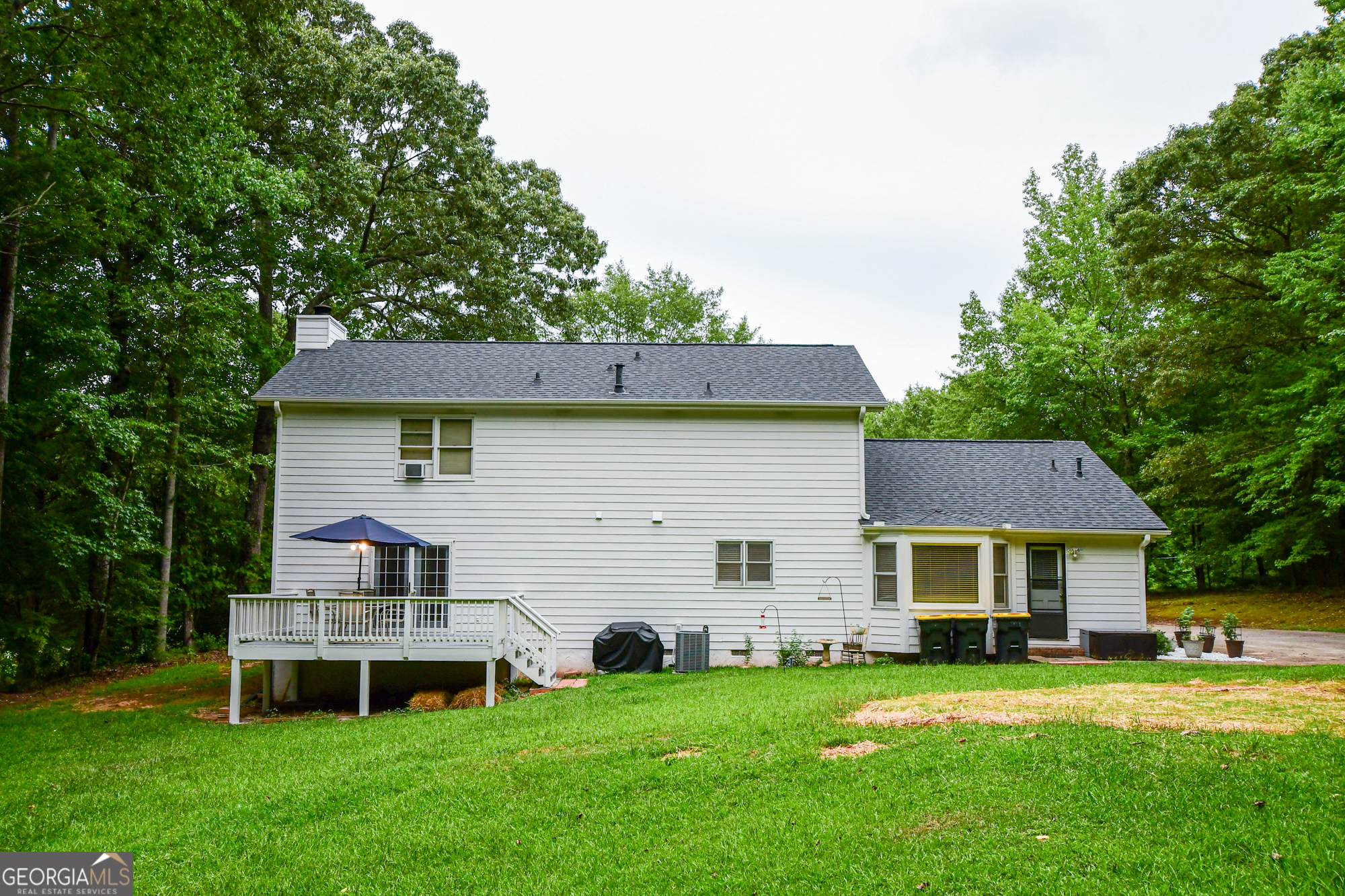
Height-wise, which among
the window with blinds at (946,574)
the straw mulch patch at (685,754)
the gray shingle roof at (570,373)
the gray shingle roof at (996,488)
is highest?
the gray shingle roof at (570,373)

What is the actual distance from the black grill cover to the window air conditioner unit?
0.44 m

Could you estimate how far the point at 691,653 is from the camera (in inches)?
528

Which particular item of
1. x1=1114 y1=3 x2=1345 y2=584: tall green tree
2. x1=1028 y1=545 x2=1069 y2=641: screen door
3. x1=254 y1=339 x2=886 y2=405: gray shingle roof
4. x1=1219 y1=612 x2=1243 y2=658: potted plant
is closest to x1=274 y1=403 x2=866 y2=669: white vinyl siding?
x1=254 y1=339 x2=886 y2=405: gray shingle roof

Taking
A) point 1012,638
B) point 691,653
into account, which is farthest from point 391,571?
point 1012,638

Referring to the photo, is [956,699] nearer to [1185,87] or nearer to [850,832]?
[850,832]

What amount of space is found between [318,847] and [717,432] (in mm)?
10231

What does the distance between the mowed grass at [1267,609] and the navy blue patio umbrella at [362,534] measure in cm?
1709

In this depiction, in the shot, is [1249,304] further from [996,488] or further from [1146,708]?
[1146,708]

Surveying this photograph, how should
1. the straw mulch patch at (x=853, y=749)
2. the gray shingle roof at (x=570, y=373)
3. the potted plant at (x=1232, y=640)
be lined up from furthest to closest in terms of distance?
the gray shingle roof at (x=570, y=373), the potted plant at (x=1232, y=640), the straw mulch patch at (x=853, y=749)

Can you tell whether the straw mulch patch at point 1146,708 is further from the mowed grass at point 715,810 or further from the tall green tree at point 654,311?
the tall green tree at point 654,311

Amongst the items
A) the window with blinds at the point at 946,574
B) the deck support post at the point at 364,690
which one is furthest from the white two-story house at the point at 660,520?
the deck support post at the point at 364,690

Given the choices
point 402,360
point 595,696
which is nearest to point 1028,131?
point 402,360

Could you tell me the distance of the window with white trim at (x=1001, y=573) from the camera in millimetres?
14602

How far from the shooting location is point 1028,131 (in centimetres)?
2561
